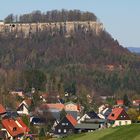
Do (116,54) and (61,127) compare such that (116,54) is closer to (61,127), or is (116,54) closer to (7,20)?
(7,20)

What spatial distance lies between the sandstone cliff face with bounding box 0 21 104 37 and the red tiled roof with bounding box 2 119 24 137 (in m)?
97.4

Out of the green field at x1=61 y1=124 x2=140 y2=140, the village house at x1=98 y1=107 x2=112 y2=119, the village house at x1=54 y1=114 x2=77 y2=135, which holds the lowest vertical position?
the village house at x1=98 y1=107 x2=112 y2=119

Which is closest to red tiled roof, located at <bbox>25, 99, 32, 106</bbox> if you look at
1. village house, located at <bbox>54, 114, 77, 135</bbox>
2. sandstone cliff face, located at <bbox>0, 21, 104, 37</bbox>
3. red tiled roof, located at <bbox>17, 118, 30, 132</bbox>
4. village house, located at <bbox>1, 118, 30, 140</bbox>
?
village house, located at <bbox>54, 114, 77, 135</bbox>

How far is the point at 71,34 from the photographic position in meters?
141

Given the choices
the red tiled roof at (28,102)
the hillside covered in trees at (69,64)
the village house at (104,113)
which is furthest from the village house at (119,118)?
the hillside covered in trees at (69,64)

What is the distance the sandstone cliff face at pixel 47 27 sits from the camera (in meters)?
143

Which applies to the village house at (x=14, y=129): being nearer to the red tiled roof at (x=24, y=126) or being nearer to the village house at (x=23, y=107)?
the red tiled roof at (x=24, y=126)

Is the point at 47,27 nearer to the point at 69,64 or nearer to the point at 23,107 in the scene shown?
the point at 69,64

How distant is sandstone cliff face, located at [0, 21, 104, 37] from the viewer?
143 metres

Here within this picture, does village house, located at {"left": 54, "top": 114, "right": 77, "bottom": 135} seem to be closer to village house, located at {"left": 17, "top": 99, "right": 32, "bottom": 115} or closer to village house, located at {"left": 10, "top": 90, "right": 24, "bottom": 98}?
village house, located at {"left": 17, "top": 99, "right": 32, "bottom": 115}

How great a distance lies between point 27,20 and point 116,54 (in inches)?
1379

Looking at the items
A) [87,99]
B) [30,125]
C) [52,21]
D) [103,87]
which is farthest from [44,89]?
[52,21]

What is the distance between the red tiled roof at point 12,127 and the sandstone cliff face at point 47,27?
97.4 m

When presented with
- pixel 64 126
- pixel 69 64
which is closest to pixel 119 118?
pixel 64 126
